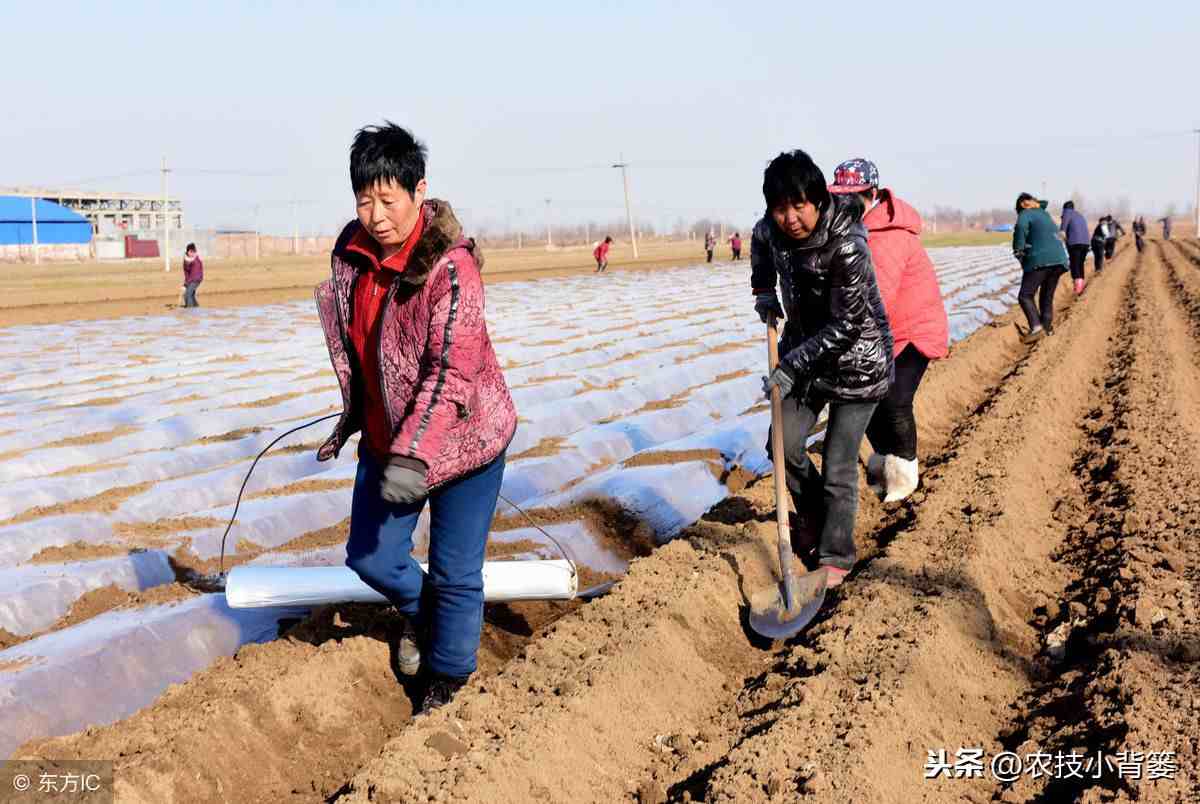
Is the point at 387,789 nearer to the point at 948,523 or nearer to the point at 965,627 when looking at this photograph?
the point at 965,627

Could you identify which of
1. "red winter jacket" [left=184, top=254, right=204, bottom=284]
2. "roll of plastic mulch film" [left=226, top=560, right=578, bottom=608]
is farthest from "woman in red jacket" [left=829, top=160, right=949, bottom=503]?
"red winter jacket" [left=184, top=254, right=204, bottom=284]

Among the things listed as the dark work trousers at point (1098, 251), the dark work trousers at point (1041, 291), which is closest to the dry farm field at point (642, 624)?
the dark work trousers at point (1041, 291)

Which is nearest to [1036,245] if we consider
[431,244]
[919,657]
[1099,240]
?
[919,657]

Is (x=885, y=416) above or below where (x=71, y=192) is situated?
below

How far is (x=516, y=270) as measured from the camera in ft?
119

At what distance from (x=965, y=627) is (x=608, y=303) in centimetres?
1541

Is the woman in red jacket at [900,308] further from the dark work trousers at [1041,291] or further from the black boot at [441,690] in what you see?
the dark work trousers at [1041,291]

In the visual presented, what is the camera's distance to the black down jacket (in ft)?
13.1

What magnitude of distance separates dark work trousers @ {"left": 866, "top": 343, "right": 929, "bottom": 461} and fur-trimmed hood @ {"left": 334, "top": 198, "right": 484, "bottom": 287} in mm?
2687

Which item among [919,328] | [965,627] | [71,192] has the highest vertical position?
[71,192]

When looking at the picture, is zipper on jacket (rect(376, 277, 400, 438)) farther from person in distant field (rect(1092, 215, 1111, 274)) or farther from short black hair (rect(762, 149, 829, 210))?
person in distant field (rect(1092, 215, 1111, 274))

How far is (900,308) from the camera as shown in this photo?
5.19 m

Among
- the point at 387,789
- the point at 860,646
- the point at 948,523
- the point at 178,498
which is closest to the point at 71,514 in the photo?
the point at 178,498

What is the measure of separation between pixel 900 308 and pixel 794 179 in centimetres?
159
